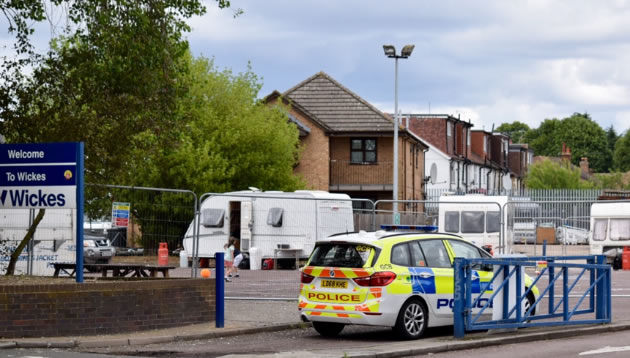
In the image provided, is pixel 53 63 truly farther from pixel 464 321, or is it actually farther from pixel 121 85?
pixel 464 321

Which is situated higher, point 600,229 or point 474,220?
point 474,220

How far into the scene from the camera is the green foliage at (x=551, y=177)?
8200cm

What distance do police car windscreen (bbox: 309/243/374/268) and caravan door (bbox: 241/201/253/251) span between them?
1499 centimetres

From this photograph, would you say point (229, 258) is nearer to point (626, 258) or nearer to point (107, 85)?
point (107, 85)

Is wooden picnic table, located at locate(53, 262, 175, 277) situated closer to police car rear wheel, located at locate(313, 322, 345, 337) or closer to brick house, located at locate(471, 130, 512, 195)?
police car rear wheel, located at locate(313, 322, 345, 337)

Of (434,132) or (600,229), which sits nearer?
(600,229)

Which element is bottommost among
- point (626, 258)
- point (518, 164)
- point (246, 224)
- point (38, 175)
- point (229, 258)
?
point (626, 258)

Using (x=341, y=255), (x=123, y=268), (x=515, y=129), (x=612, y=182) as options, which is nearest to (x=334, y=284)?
(x=341, y=255)

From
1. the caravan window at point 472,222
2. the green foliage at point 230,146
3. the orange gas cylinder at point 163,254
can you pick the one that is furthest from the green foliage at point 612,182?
the orange gas cylinder at point 163,254

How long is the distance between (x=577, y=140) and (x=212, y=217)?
109m

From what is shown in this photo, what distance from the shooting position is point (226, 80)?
44062 mm

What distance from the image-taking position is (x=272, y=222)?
28906mm

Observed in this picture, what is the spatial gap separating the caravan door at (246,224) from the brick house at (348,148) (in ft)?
65.2

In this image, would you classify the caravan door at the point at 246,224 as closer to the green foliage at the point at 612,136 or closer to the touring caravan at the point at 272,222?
the touring caravan at the point at 272,222
